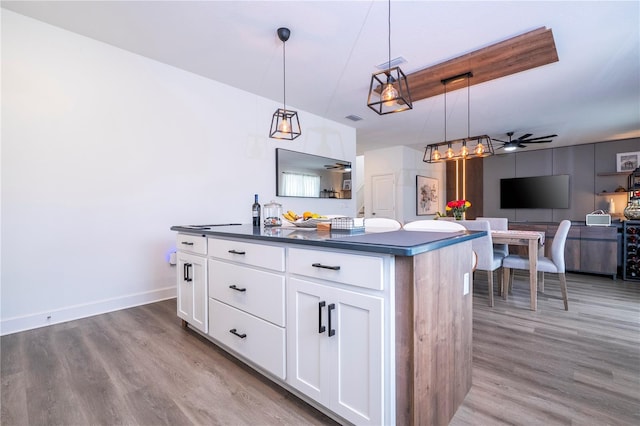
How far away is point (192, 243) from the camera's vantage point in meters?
2.25

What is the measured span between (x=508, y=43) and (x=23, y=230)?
460cm

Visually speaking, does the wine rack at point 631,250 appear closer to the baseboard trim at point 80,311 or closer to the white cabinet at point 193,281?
the white cabinet at point 193,281

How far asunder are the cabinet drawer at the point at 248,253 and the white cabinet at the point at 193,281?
0.59 feet

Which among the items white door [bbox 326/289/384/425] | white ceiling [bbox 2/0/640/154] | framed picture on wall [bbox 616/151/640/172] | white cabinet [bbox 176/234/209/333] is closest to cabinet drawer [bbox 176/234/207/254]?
white cabinet [bbox 176/234/209/333]

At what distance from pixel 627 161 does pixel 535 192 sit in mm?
1559

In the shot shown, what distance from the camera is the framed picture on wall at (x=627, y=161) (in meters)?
5.64

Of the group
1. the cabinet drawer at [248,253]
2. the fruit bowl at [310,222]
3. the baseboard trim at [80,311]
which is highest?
the fruit bowl at [310,222]

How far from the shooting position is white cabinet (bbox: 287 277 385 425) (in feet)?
3.73

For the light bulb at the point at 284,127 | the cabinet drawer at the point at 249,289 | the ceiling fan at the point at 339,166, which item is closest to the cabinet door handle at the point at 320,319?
the cabinet drawer at the point at 249,289

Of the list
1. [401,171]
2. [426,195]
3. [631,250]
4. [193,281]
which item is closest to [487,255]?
[193,281]

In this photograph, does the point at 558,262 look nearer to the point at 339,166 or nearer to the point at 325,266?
the point at 325,266

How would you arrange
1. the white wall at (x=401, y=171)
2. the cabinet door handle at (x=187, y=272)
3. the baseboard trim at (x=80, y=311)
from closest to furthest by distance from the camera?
the cabinet door handle at (x=187, y=272) → the baseboard trim at (x=80, y=311) → the white wall at (x=401, y=171)

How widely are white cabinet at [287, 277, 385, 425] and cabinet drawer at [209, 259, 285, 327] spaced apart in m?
0.10

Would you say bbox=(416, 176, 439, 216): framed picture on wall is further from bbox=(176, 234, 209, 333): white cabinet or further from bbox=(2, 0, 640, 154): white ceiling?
bbox=(176, 234, 209, 333): white cabinet
